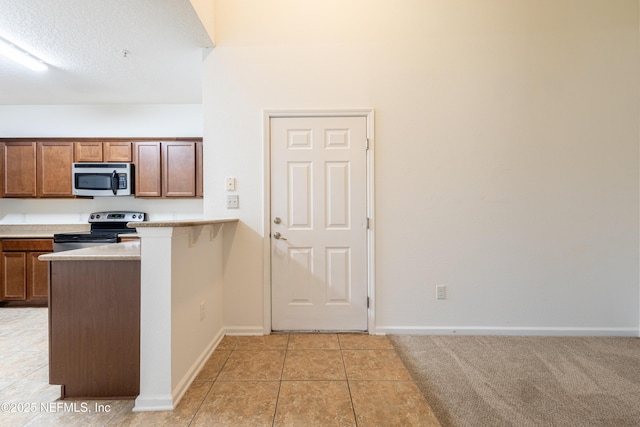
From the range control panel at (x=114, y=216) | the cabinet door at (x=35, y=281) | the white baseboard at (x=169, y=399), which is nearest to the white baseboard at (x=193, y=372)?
the white baseboard at (x=169, y=399)

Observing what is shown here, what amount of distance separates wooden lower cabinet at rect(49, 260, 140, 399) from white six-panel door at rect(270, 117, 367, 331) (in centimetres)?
113

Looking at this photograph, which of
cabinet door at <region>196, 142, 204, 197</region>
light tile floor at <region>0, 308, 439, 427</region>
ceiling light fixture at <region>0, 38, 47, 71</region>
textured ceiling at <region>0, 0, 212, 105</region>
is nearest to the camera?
light tile floor at <region>0, 308, 439, 427</region>

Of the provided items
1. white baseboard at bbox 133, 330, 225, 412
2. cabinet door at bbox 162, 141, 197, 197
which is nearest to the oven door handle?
cabinet door at bbox 162, 141, 197, 197

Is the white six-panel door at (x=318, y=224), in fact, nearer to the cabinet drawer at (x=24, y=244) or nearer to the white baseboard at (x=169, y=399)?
the white baseboard at (x=169, y=399)

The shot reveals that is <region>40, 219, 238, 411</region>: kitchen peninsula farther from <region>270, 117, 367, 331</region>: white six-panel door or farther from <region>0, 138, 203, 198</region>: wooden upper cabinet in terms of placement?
<region>0, 138, 203, 198</region>: wooden upper cabinet

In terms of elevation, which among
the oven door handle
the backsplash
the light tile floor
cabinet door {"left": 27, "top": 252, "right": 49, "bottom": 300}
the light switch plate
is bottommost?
the light tile floor

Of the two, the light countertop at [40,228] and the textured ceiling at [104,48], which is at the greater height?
the textured ceiling at [104,48]

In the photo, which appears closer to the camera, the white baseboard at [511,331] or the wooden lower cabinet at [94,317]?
the wooden lower cabinet at [94,317]

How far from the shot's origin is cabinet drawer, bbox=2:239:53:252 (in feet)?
10.9

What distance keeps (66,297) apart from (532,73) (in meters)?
3.80

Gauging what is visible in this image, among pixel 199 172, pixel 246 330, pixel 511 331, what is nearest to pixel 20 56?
pixel 199 172

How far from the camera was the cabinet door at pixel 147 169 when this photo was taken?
11.8ft

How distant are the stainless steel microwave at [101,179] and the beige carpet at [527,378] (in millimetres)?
3581

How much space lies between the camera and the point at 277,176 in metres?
2.53
